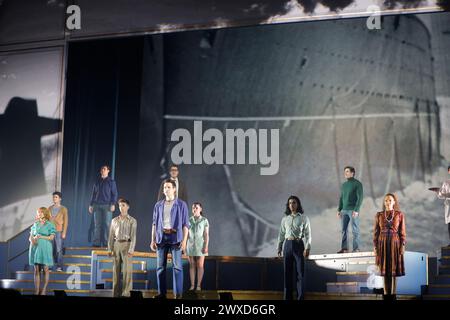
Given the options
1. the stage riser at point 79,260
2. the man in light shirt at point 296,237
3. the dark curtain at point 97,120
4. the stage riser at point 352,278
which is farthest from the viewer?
the dark curtain at point 97,120

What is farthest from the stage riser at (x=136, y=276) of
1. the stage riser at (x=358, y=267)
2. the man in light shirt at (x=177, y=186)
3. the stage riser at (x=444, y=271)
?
the stage riser at (x=444, y=271)

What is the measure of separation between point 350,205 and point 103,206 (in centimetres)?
322

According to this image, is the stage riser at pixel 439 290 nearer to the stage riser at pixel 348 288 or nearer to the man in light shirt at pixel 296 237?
the stage riser at pixel 348 288

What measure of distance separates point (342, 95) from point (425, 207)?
1745 millimetres

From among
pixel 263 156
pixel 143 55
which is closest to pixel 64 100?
pixel 143 55

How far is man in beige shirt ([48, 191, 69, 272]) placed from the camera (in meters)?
9.05

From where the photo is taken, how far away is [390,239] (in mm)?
7258

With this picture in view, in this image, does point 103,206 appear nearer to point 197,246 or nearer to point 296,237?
point 197,246

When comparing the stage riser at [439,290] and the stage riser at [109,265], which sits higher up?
the stage riser at [109,265]

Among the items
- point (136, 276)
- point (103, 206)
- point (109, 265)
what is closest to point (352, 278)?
point (136, 276)

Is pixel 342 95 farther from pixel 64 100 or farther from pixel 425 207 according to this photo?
pixel 64 100

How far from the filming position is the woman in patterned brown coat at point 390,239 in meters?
7.20

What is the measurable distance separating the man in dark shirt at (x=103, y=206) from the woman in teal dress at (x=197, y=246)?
1491mm

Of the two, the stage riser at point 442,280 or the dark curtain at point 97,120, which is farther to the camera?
the dark curtain at point 97,120
